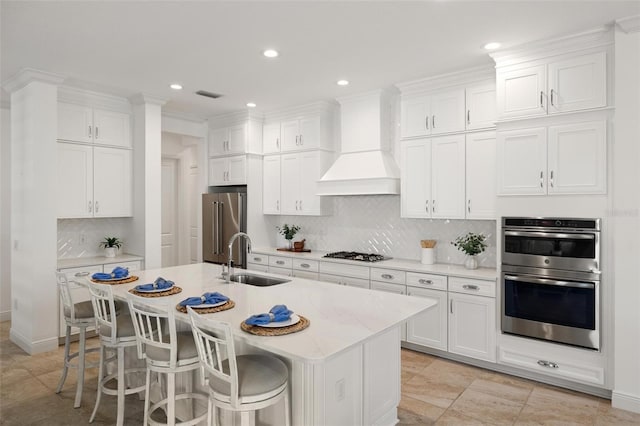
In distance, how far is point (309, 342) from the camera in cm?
195

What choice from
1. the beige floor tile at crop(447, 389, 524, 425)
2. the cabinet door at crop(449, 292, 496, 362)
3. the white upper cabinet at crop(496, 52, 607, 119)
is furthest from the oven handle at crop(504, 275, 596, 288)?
the white upper cabinet at crop(496, 52, 607, 119)

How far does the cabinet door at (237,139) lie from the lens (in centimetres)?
592

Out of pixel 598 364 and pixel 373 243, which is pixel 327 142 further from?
pixel 598 364

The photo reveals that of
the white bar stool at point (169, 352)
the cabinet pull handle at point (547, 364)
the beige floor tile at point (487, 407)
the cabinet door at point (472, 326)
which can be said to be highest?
the white bar stool at point (169, 352)

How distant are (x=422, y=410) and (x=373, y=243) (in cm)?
241

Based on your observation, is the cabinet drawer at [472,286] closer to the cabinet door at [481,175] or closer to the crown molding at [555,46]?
the cabinet door at [481,175]

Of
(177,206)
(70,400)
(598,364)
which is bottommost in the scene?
(70,400)

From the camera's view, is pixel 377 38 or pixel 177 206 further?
pixel 177 206

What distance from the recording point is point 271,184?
5996 millimetres

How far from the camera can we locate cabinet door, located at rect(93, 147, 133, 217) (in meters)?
4.94

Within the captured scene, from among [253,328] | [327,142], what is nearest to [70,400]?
[253,328]

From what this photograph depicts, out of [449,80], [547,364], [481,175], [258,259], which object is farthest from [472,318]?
[258,259]

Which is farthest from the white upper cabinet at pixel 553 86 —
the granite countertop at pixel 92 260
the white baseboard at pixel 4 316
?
the white baseboard at pixel 4 316

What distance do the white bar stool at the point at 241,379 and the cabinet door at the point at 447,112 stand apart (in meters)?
3.09
